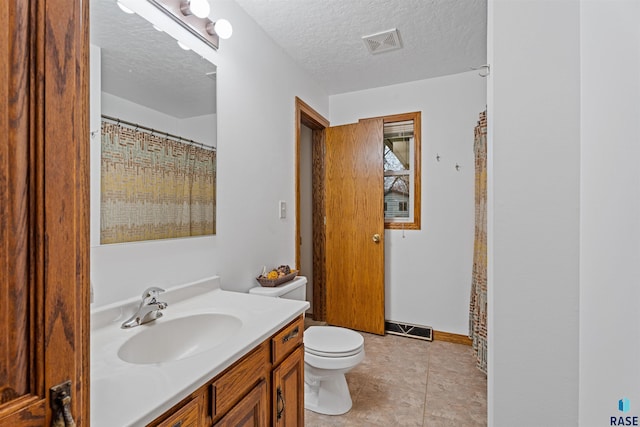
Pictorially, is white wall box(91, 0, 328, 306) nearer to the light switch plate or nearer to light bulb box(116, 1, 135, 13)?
the light switch plate

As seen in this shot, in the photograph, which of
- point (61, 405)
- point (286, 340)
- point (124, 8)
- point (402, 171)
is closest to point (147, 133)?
point (124, 8)

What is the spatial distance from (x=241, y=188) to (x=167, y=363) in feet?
3.66

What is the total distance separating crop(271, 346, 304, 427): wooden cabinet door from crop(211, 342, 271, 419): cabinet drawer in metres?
0.10

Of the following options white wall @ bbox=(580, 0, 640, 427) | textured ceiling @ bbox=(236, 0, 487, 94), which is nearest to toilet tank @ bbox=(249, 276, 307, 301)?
white wall @ bbox=(580, 0, 640, 427)

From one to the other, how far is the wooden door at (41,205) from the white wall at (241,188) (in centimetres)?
77

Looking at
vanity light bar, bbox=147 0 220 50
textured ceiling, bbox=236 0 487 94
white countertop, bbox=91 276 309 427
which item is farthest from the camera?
textured ceiling, bbox=236 0 487 94

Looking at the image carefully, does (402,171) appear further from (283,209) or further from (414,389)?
(414,389)

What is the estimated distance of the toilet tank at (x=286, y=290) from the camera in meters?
1.75

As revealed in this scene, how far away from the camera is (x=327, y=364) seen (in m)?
1.70

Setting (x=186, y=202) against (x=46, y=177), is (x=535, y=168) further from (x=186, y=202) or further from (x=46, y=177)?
(x=186, y=202)

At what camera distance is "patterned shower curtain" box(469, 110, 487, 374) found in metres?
1.98

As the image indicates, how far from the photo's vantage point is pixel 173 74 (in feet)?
4.61

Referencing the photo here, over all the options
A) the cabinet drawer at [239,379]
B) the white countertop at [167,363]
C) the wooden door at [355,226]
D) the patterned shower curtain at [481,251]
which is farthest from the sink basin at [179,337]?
the wooden door at [355,226]

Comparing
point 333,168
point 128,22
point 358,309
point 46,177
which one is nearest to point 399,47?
point 333,168
